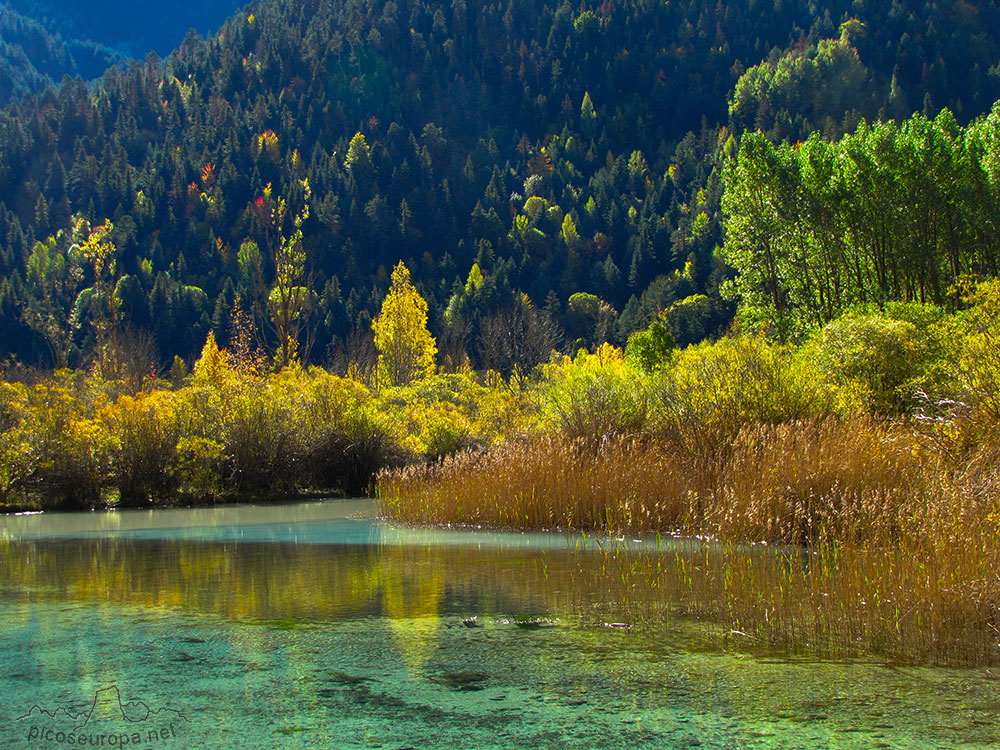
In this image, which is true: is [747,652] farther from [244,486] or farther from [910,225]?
[910,225]

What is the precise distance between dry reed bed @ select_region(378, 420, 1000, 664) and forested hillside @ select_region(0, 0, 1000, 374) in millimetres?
85030

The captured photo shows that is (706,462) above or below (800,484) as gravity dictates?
above

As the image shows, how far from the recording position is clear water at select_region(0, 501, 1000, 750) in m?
5.68

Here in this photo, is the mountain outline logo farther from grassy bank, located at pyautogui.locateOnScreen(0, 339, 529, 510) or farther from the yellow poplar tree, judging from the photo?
the yellow poplar tree

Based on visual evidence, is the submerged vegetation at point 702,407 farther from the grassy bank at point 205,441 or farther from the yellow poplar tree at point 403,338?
the yellow poplar tree at point 403,338

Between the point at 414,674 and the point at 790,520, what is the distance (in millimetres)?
7275

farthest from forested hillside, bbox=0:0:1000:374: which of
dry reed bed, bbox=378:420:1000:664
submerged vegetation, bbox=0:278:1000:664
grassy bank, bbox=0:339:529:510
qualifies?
dry reed bed, bbox=378:420:1000:664

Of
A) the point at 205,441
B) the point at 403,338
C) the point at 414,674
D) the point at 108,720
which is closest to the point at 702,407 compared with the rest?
the point at 414,674

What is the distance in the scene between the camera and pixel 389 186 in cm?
15888

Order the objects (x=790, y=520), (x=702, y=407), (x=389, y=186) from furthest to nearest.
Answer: (x=389, y=186), (x=702, y=407), (x=790, y=520)

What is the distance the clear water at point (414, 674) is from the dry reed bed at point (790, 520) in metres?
0.61

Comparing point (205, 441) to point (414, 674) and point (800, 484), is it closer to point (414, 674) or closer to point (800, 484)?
point (800, 484)

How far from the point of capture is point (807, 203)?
38.1 m

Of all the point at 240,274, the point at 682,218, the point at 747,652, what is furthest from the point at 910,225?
the point at 240,274
